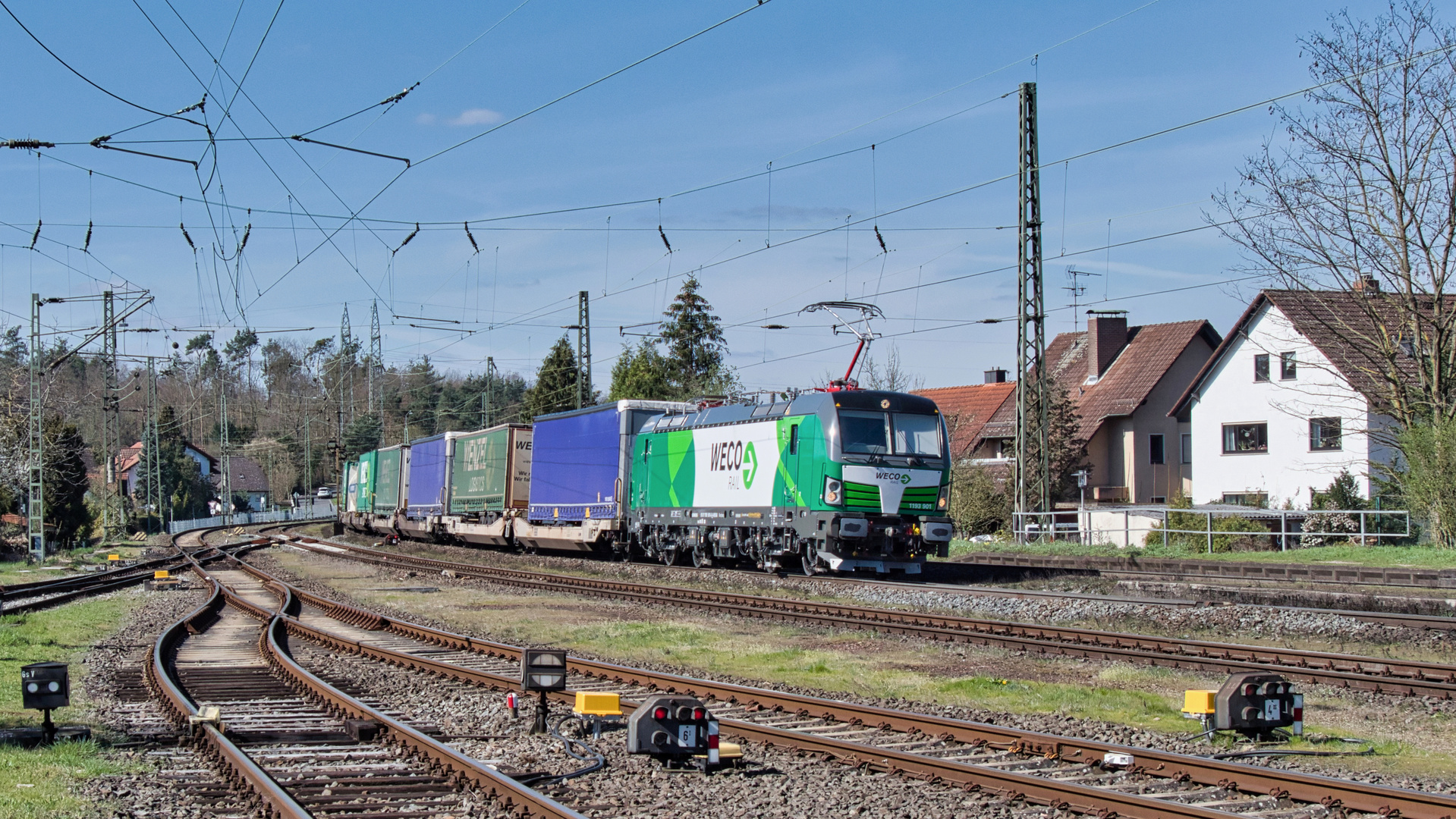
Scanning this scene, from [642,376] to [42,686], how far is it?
211 feet

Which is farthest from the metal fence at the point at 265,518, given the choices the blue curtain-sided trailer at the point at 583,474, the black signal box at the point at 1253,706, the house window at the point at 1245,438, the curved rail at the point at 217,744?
the black signal box at the point at 1253,706

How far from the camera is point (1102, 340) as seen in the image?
54.8 metres

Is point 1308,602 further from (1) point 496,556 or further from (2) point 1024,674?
(1) point 496,556

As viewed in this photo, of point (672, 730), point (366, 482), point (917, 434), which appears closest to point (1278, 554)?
point (917, 434)

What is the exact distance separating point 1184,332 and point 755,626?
39.4m

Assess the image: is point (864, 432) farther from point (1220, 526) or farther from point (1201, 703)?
point (1220, 526)

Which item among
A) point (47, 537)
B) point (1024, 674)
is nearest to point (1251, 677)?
point (1024, 674)

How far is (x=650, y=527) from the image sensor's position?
2952 centimetres

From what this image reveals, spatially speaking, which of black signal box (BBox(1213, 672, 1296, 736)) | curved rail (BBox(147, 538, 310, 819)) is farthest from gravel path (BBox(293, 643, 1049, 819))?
black signal box (BBox(1213, 672, 1296, 736))

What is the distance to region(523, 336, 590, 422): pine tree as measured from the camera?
77.4 metres

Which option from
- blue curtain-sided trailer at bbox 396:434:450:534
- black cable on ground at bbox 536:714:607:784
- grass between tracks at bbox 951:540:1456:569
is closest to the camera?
black cable on ground at bbox 536:714:607:784

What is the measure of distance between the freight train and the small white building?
19.7 m

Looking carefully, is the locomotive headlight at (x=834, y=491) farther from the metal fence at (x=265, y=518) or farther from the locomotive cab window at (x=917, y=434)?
the metal fence at (x=265, y=518)

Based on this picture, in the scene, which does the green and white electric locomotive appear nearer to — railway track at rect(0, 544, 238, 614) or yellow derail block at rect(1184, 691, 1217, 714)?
yellow derail block at rect(1184, 691, 1217, 714)
